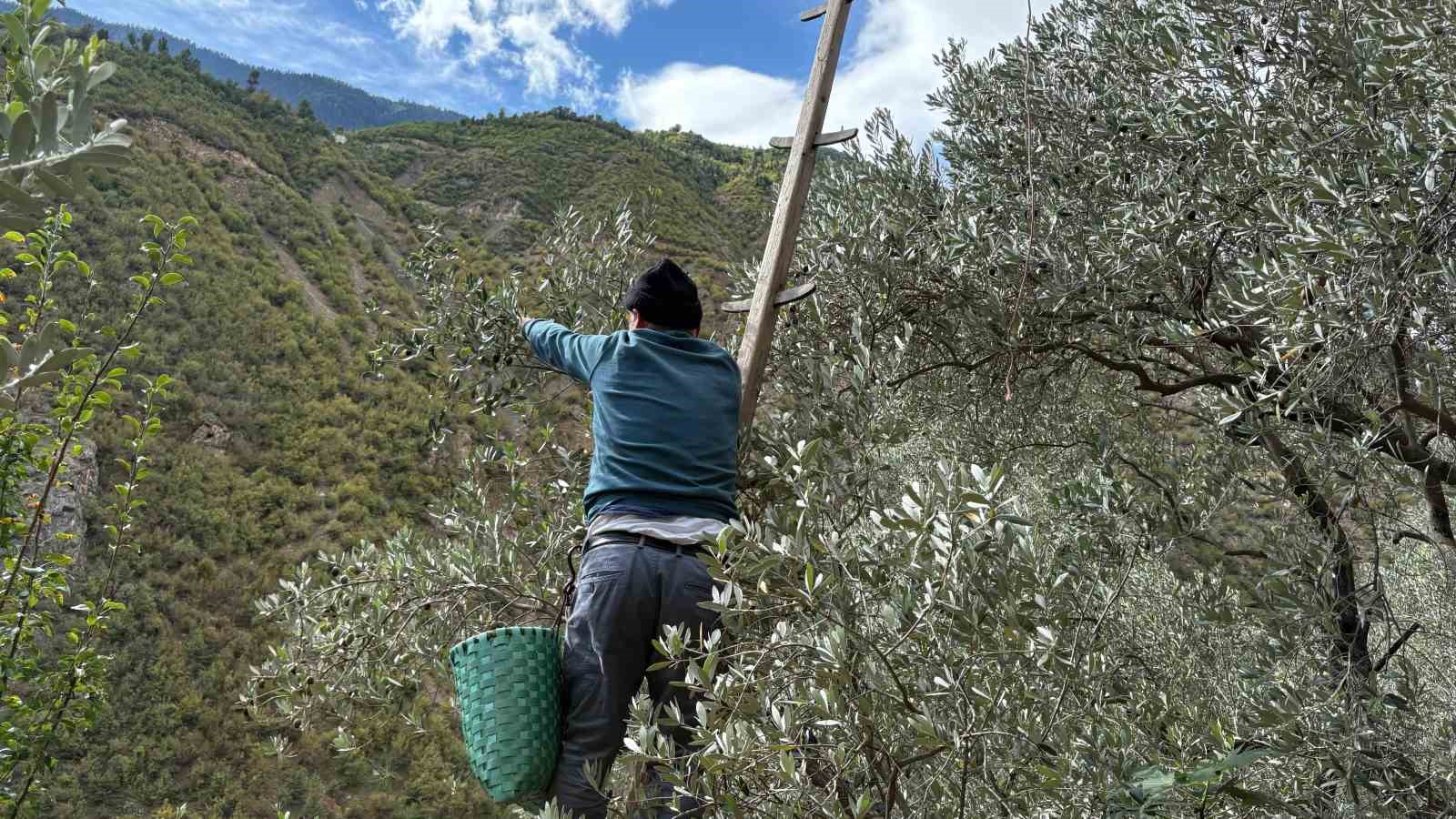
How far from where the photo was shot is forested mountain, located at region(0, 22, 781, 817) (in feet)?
46.8

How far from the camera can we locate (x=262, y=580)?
19156 millimetres

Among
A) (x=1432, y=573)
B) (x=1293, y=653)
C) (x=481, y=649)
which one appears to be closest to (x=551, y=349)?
(x=481, y=649)

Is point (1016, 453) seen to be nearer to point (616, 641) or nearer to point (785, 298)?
point (785, 298)

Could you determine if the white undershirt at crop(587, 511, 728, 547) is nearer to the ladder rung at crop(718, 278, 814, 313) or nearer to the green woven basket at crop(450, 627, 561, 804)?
the green woven basket at crop(450, 627, 561, 804)

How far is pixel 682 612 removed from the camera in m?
2.73

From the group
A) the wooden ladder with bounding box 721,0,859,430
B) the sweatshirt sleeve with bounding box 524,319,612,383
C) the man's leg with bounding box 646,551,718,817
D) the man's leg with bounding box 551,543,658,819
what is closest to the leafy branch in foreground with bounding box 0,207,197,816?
the sweatshirt sleeve with bounding box 524,319,612,383

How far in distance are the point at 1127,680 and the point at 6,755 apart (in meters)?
4.48

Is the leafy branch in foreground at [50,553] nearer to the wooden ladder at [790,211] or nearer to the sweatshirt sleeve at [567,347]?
the sweatshirt sleeve at [567,347]

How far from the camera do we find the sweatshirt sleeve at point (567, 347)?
3.17 metres

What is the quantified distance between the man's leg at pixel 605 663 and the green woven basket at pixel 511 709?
8cm

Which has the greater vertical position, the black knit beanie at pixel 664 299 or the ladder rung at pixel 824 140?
the ladder rung at pixel 824 140

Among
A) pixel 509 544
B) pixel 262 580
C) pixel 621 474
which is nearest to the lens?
pixel 621 474

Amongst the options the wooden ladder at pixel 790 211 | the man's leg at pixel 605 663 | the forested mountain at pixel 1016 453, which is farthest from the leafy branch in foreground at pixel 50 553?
the wooden ladder at pixel 790 211

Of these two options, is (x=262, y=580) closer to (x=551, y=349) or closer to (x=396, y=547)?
(x=396, y=547)
